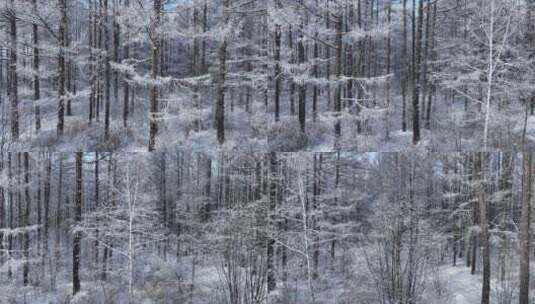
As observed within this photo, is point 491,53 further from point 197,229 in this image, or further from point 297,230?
point 197,229

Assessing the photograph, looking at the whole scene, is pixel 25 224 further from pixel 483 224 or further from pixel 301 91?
pixel 483 224

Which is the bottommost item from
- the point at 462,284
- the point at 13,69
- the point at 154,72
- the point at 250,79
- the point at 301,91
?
the point at 462,284

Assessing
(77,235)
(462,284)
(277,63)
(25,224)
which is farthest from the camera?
(25,224)

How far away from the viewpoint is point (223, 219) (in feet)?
38.3

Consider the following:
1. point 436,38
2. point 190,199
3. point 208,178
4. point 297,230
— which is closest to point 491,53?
point 436,38

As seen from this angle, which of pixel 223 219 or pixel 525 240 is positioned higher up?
pixel 223 219

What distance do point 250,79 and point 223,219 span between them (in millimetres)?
3492

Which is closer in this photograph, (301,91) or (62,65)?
(301,91)

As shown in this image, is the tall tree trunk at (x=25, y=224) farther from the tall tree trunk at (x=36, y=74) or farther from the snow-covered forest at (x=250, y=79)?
the snow-covered forest at (x=250, y=79)

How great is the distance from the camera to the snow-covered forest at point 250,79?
10.1 meters

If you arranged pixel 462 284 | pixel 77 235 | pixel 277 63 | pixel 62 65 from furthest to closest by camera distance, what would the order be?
1. pixel 462 284
2. pixel 77 235
3. pixel 62 65
4. pixel 277 63

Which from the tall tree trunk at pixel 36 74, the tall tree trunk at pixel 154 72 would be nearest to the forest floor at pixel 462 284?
the tall tree trunk at pixel 154 72

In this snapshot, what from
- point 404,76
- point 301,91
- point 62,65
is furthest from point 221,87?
point 404,76

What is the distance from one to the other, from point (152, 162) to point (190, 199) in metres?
1.75
